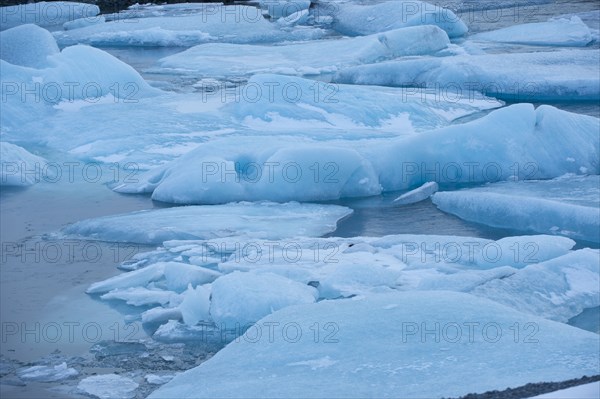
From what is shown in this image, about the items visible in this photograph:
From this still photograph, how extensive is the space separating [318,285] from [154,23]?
41.1ft

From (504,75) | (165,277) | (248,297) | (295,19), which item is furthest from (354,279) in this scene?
(295,19)

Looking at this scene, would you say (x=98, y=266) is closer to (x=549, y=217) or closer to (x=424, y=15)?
(x=549, y=217)

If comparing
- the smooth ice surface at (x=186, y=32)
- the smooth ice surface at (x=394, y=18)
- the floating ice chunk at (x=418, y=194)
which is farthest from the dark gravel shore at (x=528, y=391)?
the smooth ice surface at (x=186, y=32)

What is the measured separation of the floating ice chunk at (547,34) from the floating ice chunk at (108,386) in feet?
37.7

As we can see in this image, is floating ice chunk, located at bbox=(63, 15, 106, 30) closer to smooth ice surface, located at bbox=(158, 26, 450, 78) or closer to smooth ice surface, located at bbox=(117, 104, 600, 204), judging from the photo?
smooth ice surface, located at bbox=(158, 26, 450, 78)

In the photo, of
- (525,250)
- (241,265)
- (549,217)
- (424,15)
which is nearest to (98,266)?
(241,265)

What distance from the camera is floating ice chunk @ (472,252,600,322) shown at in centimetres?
526

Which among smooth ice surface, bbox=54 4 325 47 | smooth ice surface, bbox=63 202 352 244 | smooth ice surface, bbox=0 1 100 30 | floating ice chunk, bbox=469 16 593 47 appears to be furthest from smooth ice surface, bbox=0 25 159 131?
smooth ice surface, bbox=0 1 100 30

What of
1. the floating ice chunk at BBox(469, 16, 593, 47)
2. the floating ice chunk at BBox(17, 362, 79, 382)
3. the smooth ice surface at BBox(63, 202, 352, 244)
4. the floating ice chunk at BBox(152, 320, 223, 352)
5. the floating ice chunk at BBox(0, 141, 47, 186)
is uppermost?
the floating ice chunk at BBox(469, 16, 593, 47)

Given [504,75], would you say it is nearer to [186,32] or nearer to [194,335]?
[186,32]

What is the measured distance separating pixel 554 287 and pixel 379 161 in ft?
8.86

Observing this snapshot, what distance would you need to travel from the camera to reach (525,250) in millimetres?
5930

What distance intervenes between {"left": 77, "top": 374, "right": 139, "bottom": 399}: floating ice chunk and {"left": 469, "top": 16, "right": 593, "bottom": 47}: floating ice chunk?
1149 cm

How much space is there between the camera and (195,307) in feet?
16.9
